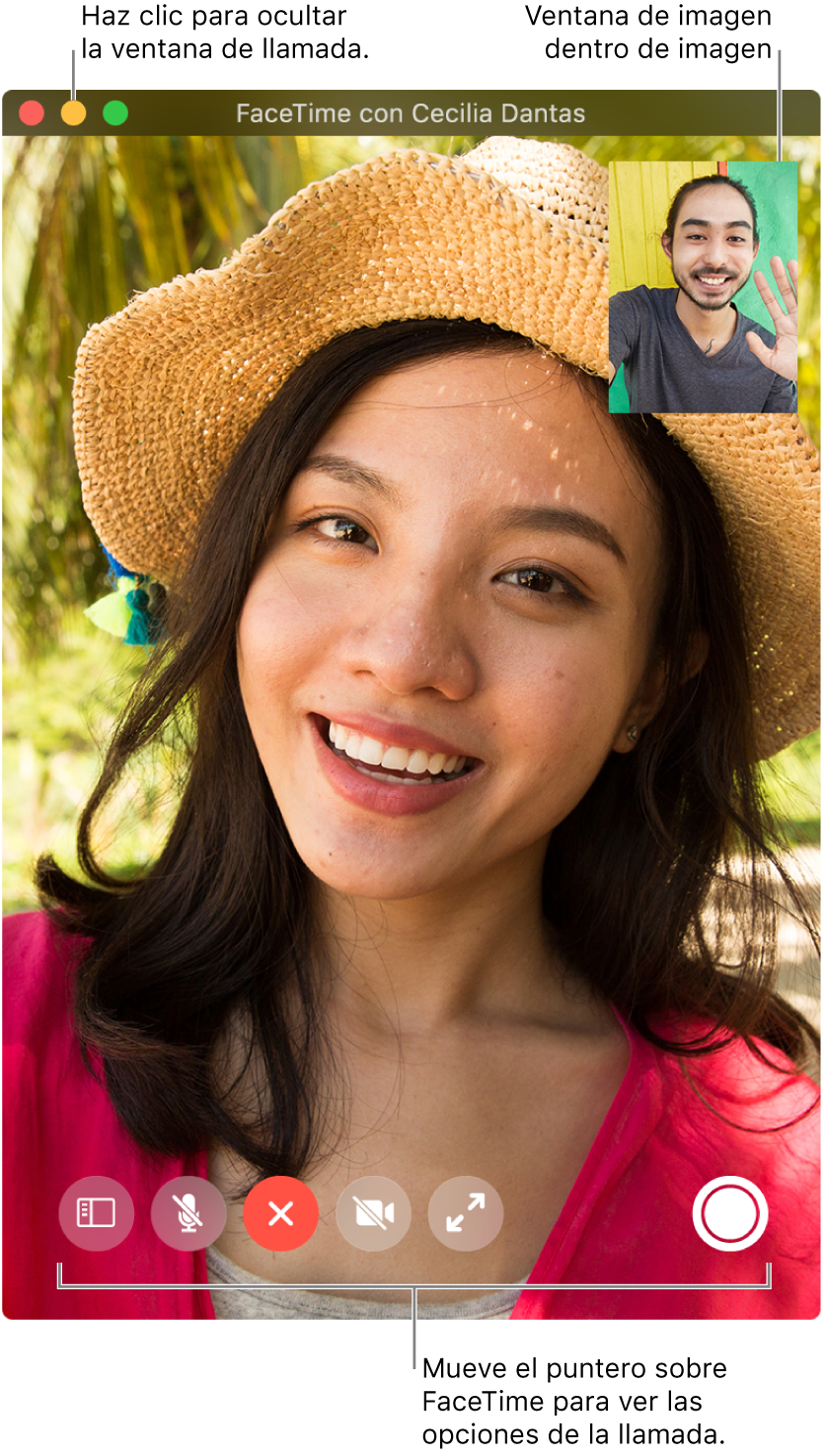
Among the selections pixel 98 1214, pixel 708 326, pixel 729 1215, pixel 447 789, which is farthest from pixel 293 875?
pixel 708 326

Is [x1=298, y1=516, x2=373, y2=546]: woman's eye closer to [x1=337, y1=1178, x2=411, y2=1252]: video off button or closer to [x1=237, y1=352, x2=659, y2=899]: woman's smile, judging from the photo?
[x1=237, y1=352, x2=659, y2=899]: woman's smile

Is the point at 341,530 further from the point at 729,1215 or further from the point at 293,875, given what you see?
the point at 729,1215

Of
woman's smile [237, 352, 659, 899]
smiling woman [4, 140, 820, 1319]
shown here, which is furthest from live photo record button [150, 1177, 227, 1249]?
woman's smile [237, 352, 659, 899]

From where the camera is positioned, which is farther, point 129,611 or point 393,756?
point 129,611

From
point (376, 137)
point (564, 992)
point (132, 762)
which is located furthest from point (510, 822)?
point (376, 137)

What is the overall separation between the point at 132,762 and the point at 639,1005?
597 mm

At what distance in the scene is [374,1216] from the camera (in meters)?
0.99

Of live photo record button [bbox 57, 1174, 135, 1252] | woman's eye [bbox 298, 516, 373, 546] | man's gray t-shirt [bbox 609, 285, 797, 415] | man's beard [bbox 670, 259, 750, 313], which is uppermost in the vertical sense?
man's beard [bbox 670, 259, 750, 313]

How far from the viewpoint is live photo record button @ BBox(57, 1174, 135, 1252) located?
984 millimetres

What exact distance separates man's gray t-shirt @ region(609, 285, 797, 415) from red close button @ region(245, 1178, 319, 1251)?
2.44 feet

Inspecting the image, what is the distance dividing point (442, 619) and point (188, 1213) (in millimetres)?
568

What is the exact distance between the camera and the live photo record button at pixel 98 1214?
0.98 m
